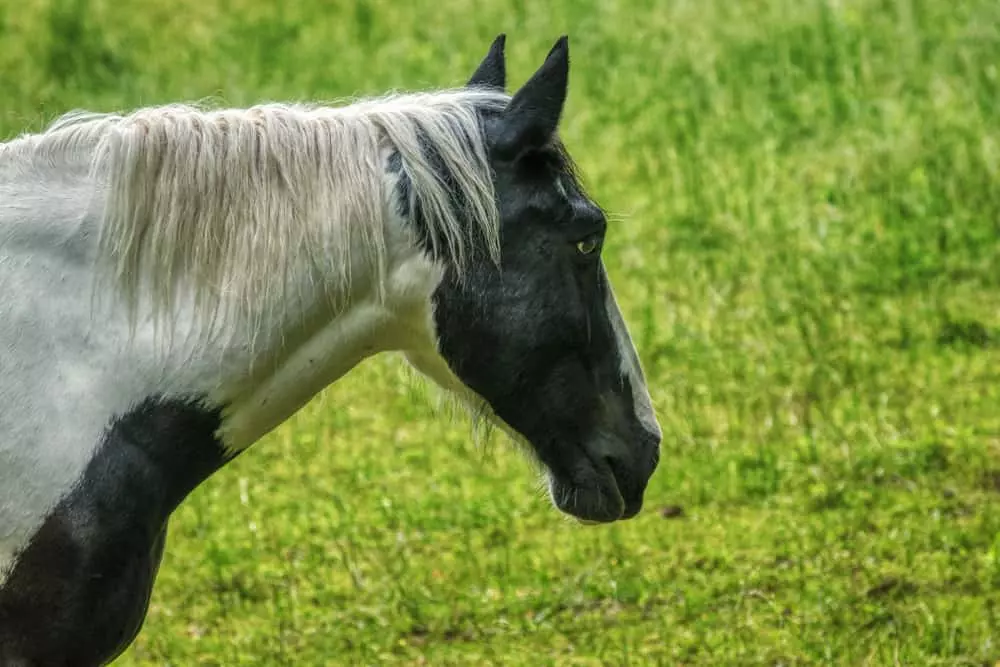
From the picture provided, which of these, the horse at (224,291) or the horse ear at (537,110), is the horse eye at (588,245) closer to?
the horse at (224,291)

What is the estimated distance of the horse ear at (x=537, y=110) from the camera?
3879 mm

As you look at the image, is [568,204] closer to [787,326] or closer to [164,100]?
[787,326]

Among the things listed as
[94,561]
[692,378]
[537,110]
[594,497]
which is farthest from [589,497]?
[692,378]

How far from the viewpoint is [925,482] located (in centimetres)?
752

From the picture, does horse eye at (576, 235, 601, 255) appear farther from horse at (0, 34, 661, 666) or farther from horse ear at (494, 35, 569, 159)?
horse ear at (494, 35, 569, 159)

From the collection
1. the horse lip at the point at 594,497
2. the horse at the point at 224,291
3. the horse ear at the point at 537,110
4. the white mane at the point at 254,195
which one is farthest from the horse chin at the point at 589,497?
the horse ear at the point at 537,110

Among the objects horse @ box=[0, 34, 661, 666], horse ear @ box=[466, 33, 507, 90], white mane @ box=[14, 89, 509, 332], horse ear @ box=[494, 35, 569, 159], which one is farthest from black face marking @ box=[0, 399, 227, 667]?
horse ear @ box=[466, 33, 507, 90]

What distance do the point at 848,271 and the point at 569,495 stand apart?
552 centimetres

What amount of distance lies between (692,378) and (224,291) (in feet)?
17.0

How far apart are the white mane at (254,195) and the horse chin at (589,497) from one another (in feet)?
2.16

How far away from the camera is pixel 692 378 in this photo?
8695 millimetres

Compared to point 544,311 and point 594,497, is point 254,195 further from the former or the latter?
point 594,497

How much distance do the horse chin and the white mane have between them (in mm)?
658

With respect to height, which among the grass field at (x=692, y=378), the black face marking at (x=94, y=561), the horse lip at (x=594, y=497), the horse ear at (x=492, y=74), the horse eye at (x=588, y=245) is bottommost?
the grass field at (x=692, y=378)
